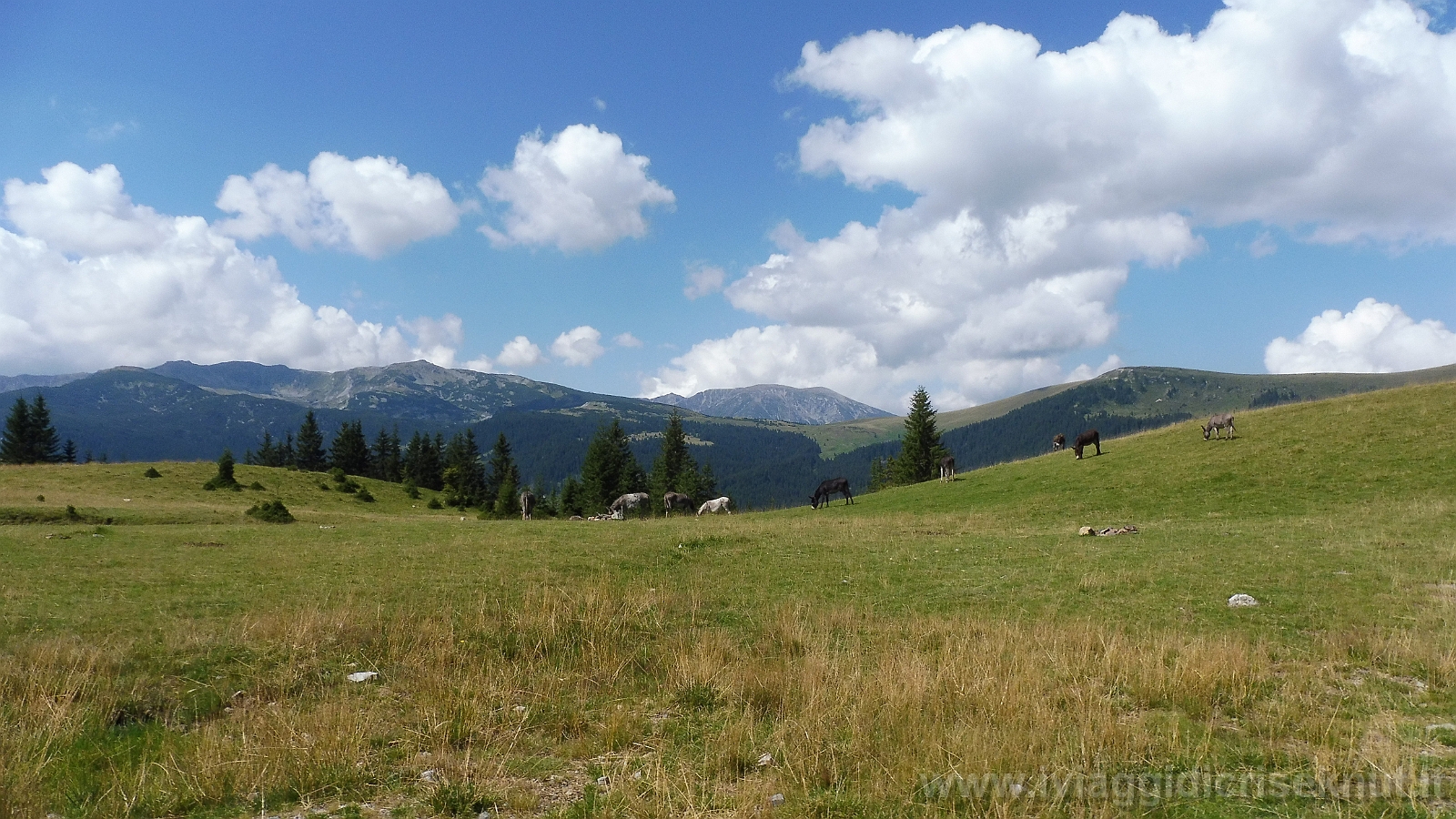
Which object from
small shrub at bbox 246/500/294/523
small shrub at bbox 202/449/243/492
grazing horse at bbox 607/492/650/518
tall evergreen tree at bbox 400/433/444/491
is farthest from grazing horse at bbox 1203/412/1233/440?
tall evergreen tree at bbox 400/433/444/491

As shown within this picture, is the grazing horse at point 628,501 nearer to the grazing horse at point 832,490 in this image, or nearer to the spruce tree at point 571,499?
the grazing horse at point 832,490

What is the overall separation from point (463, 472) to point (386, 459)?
26166 mm

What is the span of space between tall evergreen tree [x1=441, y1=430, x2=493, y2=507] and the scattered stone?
57.6 metres

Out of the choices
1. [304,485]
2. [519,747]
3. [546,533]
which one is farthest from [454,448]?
[519,747]

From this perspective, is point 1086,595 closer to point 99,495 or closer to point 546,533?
point 546,533

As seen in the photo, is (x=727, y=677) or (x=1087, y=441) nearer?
(x=727, y=677)

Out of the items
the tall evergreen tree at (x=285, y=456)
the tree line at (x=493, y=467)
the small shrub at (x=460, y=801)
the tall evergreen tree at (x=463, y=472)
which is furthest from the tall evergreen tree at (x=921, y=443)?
the tall evergreen tree at (x=285, y=456)

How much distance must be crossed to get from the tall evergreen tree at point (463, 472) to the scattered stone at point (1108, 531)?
5760 centimetres

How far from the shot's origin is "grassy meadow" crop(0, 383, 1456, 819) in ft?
19.9

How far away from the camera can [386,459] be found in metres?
113

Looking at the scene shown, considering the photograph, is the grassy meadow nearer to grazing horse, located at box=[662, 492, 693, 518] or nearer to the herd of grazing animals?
the herd of grazing animals

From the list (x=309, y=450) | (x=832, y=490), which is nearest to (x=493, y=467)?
(x=309, y=450)

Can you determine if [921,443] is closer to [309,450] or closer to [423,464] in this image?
[423,464]

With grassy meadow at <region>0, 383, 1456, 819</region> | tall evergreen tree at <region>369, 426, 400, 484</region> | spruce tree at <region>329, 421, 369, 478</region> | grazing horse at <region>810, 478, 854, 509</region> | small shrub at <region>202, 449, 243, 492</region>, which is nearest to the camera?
grassy meadow at <region>0, 383, 1456, 819</region>
